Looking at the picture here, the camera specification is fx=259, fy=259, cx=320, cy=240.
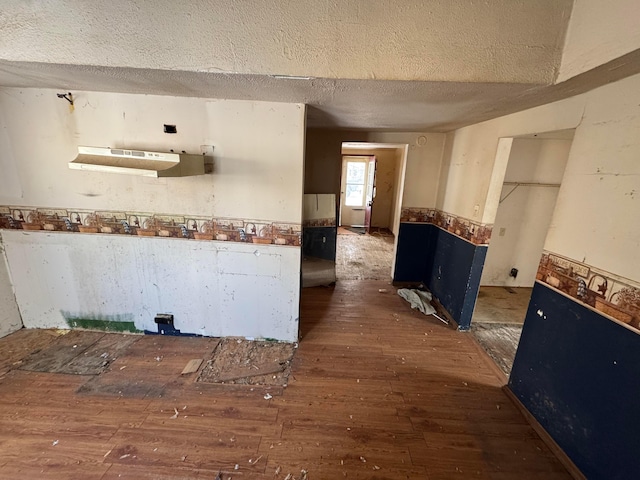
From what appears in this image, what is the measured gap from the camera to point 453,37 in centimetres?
137

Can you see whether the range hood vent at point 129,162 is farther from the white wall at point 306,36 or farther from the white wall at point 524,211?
the white wall at point 524,211

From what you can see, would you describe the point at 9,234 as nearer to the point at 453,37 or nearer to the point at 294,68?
the point at 294,68

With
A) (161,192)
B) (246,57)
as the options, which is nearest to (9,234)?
(161,192)

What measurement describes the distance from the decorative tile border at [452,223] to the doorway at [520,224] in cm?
85

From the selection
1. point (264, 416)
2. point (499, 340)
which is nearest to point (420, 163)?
point (499, 340)

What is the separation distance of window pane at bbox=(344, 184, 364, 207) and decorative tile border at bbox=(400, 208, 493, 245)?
4.36m

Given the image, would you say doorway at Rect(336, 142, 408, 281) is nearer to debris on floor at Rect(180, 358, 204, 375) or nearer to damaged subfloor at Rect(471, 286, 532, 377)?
damaged subfloor at Rect(471, 286, 532, 377)

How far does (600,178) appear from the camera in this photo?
58.7 inches

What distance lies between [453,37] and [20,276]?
3.99m

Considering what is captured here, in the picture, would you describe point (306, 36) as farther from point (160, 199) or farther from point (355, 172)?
point (355, 172)

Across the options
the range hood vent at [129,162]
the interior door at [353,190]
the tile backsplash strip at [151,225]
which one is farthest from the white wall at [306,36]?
the interior door at [353,190]

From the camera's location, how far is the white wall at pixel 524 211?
3.52 m

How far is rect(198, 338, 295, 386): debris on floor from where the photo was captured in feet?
6.97

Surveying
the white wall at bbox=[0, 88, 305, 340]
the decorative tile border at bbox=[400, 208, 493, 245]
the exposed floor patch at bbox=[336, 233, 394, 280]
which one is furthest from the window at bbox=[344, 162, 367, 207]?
the white wall at bbox=[0, 88, 305, 340]
